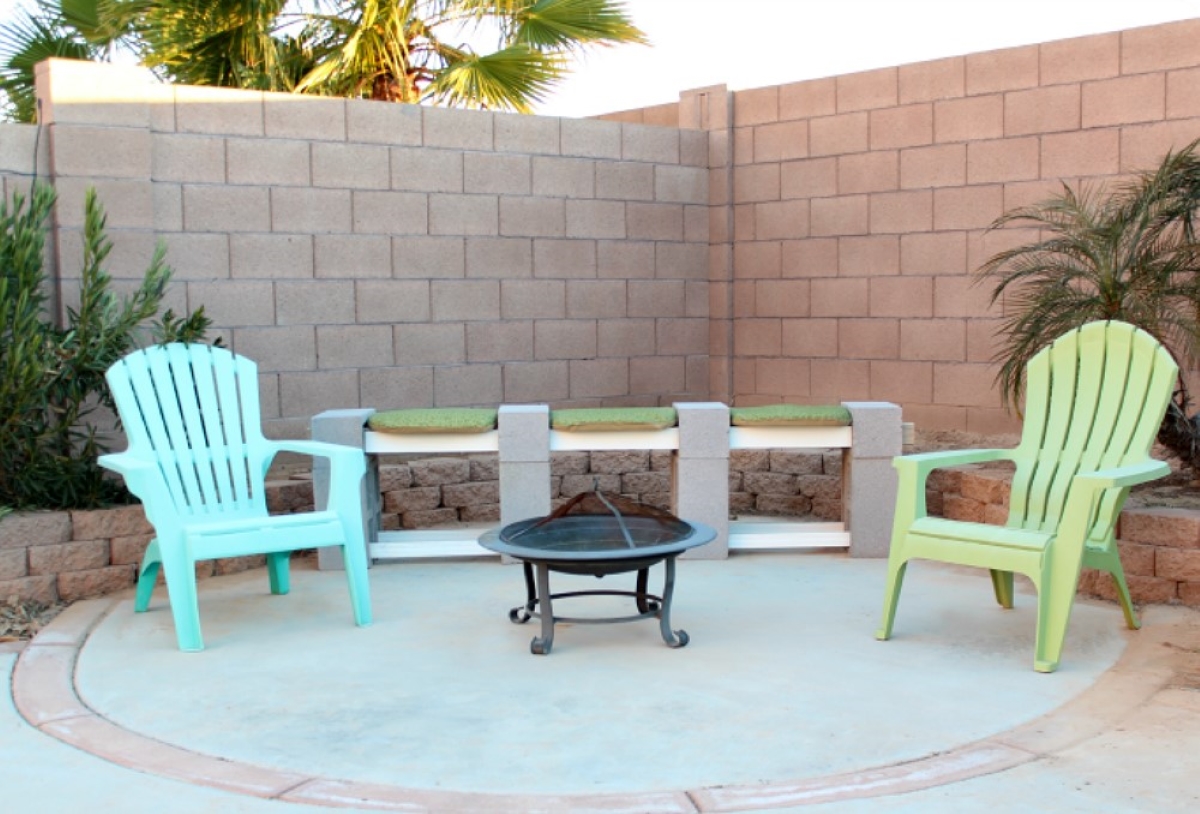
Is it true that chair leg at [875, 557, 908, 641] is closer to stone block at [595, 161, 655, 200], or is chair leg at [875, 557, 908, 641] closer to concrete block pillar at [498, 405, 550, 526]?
concrete block pillar at [498, 405, 550, 526]

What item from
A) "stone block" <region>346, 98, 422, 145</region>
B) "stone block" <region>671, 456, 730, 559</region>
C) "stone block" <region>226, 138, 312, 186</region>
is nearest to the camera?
"stone block" <region>671, 456, 730, 559</region>

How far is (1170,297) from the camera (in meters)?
5.32

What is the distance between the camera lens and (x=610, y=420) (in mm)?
5453

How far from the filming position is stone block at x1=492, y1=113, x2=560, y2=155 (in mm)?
6922

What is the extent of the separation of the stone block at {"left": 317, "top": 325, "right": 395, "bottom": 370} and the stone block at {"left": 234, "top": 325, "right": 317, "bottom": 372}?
0.18 ft

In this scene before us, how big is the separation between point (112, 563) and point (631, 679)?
2378 mm

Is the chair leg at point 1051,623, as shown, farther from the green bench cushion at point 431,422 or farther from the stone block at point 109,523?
the stone block at point 109,523

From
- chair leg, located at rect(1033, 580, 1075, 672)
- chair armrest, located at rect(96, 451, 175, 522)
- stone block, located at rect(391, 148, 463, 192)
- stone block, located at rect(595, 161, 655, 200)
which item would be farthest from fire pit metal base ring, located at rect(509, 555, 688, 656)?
stone block, located at rect(595, 161, 655, 200)

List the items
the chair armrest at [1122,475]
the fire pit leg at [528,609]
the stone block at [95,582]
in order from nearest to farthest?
1. the chair armrest at [1122,475]
2. the fire pit leg at [528,609]
3. the stone block at [95,582]

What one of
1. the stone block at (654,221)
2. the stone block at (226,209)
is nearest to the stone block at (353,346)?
the stone block at (226,209)

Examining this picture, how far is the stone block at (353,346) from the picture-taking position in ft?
21.0

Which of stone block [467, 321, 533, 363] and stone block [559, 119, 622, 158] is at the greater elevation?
stone block [559, 119, 622, 158]

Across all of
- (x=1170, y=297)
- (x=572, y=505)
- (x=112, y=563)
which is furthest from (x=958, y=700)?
(x=112, y=563)

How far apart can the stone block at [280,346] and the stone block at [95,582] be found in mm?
1394
